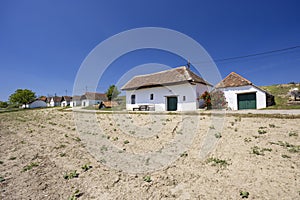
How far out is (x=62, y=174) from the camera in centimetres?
335

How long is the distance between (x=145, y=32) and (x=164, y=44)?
81.1 inches

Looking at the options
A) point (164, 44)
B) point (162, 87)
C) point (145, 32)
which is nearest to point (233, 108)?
point (162, 87)

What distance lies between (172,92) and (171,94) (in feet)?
0.92

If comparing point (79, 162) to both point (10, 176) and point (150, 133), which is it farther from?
point (150, 133)

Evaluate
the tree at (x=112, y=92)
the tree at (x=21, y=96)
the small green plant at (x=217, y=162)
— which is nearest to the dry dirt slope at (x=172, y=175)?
the small green plant at (x=217, y=162)

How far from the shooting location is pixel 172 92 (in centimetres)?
1861

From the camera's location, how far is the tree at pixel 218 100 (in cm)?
1636

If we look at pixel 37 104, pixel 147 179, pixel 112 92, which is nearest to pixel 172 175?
pixel 147 179

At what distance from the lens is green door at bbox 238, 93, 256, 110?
15.5 meters

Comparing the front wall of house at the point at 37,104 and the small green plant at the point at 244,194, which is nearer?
the small green plant at the point at 244,194

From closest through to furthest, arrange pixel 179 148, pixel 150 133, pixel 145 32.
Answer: pixel 179 148
pixel 150 133
pixel 145 32

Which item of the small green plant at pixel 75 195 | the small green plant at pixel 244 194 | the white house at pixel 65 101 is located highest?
the white house at pixel 65 101

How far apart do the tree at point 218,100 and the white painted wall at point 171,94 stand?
176cm

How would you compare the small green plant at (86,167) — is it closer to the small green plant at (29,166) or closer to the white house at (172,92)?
the small green plant at (29,166)
